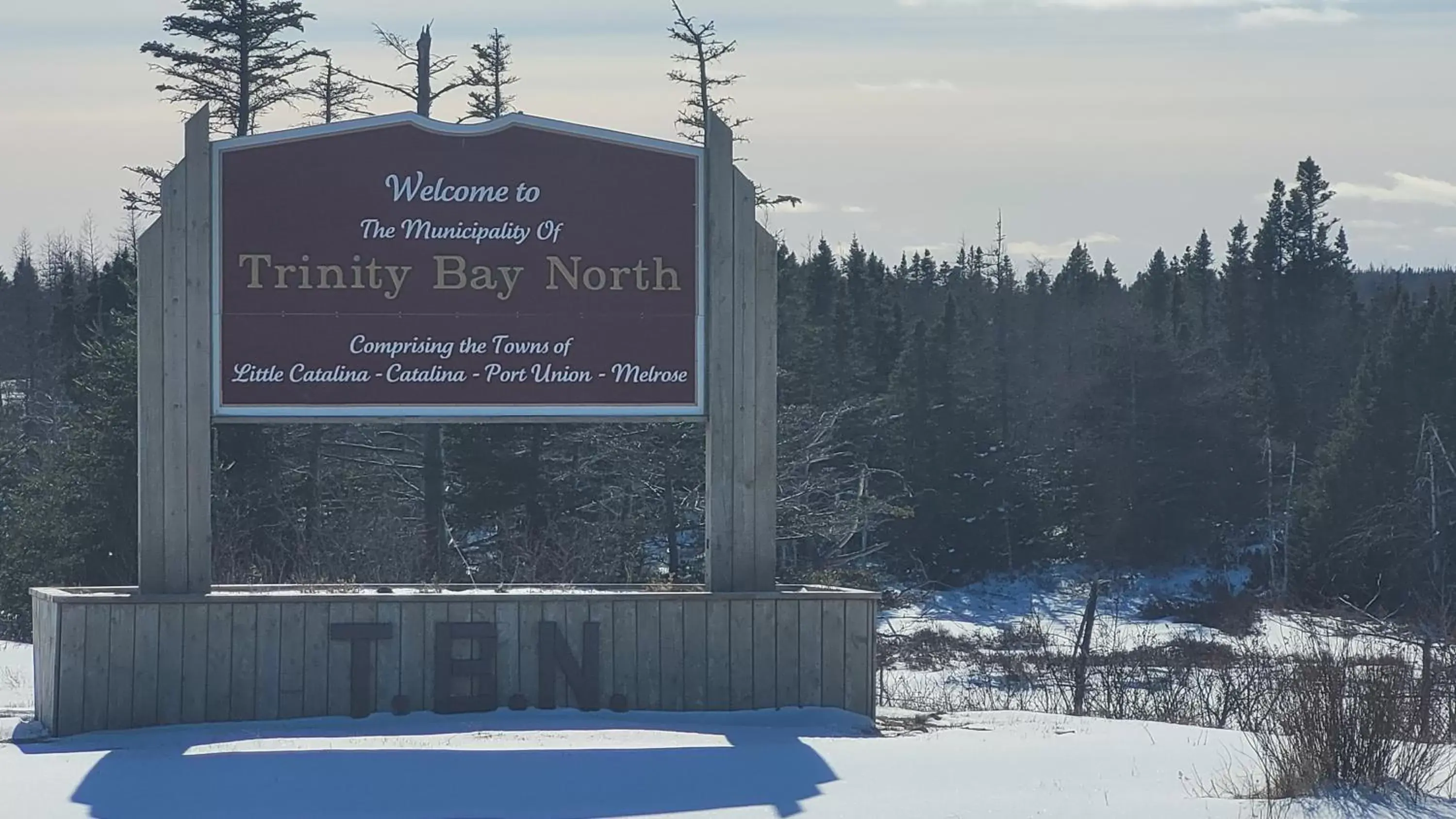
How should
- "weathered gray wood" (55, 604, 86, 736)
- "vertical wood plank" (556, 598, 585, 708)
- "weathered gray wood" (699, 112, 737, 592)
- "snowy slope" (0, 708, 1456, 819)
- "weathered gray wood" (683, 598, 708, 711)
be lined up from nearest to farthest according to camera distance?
Result: "snowy slope" (0, 708, 1456, 819) < "weathered gray wood" (55, 604, 86, 736) < "vertical wood plank" (556, 598, 585, 708) < "weathered gray wood" (683, 598, 708, 711) < "weathered gray wood" (699, 112, 737, 592)

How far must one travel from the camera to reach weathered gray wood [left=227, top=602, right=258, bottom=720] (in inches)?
364

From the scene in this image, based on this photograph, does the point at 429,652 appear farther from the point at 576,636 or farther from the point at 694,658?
the point at 694,658

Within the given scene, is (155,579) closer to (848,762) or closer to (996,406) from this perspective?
(848,762)

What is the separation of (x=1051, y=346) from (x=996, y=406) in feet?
70.7

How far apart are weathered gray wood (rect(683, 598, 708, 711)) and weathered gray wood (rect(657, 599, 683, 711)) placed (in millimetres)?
24

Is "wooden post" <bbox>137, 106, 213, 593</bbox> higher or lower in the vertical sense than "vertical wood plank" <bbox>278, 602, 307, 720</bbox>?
higher

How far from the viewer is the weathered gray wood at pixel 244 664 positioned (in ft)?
30.3

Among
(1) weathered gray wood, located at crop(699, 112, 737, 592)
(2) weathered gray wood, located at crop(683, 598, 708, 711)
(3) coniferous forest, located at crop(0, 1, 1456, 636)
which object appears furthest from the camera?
(3) coniferous forest, located at crop(0, 1, 1456, 636)

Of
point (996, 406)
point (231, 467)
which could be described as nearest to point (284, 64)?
point (231, 467)

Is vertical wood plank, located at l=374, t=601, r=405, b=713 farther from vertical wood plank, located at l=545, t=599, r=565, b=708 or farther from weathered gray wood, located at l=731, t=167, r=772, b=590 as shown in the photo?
weathered gray wood, located at l=731, t=167, r=772, b=590

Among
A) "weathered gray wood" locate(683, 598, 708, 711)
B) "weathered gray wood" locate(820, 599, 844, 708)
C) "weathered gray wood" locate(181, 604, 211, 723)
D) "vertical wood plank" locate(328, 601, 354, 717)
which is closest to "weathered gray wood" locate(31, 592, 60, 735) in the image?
"weathered gray wood" locate(181, 604, 211, 723)

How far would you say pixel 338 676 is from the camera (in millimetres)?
9312

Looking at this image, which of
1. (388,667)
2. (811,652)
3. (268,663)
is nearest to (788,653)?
(811,652)

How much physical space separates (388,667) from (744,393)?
2.72 meters
